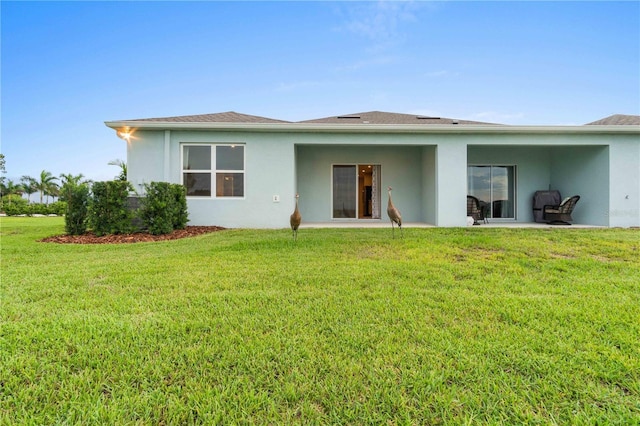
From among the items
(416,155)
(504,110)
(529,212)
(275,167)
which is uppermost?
(504,110)

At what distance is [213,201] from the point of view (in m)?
8.29

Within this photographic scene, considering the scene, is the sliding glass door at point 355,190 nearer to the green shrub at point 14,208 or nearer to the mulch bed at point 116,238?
the mulch bed at point 116,238

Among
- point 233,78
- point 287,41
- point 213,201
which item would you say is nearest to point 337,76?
point 287,41

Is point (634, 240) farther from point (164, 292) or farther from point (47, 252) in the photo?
point (47, 252)

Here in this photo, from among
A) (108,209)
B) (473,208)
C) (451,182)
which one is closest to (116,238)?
(108,209)

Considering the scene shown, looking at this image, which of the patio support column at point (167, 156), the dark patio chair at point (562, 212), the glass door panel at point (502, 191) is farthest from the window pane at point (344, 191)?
the dark patio chair at point (562, 212)

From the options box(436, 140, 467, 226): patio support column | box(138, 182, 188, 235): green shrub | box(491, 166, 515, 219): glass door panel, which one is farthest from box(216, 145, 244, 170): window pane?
box(491, 166, 515, 219): glass door panel

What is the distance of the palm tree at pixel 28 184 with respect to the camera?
Answer: 32.5 metres

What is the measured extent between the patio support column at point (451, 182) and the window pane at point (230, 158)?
5.78 m

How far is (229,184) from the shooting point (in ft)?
27.4

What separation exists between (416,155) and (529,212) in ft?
14.7

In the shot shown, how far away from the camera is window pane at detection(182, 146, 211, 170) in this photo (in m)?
8.29

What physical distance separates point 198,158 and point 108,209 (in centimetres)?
269

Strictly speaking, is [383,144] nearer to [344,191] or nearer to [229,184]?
[344,191]
